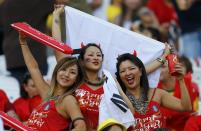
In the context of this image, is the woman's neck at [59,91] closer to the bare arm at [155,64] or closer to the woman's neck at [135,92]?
the woman's neck at [135,92]

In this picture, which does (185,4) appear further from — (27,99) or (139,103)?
(139,103)

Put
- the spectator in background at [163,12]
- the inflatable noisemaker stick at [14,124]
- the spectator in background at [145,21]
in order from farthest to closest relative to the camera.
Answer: the spectator in background at [163,12] < the spectator in background at [145,21] < the inflatable noisemaker stick at [14,124]

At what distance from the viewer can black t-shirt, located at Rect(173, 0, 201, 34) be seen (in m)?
15.5

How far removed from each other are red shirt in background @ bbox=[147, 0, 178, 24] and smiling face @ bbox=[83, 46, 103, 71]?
525 centimetres

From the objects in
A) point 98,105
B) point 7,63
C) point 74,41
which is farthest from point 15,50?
point 98,105

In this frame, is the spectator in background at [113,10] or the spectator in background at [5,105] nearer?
the spectator in background at [5,105]

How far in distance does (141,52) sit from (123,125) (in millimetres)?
1321

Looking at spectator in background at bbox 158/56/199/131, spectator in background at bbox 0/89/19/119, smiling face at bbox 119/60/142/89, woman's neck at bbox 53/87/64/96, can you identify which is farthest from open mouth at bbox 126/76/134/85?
spectator in background at bbox 0/89/19/119

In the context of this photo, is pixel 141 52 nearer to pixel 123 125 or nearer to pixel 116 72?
pixel 116 72

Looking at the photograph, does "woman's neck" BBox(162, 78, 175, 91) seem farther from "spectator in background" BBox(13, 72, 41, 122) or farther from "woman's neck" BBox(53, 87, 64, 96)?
"woman's neck" BBox(53, 87, 64, 96)

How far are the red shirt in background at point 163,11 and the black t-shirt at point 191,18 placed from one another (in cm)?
29

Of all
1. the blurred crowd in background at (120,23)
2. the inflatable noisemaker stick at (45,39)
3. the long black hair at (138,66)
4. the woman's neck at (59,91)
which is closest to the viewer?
the inflatable noisemaker stick at (45,39)

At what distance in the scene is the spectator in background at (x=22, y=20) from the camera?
1245 centimetres

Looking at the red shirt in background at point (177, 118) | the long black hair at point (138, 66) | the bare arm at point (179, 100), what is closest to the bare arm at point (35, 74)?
the long black hair at point (138, 66)
